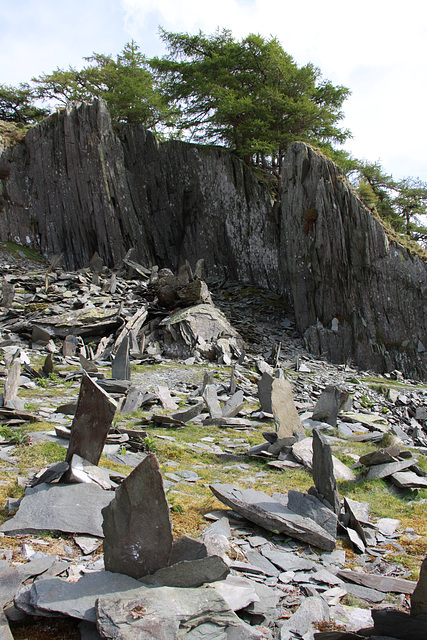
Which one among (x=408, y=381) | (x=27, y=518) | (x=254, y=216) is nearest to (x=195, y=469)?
(x=27, y=518)

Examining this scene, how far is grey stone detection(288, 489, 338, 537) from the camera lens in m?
3.79

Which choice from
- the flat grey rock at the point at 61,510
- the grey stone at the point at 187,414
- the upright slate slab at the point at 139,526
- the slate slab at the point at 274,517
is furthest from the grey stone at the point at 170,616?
the grey stone at the point at 187,414

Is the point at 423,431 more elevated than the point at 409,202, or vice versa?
the point at 409,202

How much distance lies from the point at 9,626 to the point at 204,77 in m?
26.4

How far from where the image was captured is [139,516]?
283cm

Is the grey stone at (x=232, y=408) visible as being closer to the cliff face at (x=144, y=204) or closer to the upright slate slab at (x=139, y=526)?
the upright slate slab at (x=139, y=526)

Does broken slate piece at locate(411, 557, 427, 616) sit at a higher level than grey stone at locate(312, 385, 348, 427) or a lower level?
higher

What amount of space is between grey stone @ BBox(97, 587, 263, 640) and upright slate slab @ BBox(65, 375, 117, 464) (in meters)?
2.14

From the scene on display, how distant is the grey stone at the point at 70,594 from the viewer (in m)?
2.24

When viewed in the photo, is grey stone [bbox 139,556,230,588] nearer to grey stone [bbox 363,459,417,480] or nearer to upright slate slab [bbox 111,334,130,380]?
grey stone [bbox 363,459,417,480]

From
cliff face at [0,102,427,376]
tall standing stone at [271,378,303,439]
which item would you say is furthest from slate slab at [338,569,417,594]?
cliff face at [0,102,427,376]

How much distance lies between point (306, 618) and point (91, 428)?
2.62m

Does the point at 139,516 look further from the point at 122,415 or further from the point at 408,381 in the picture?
the point at 408,381

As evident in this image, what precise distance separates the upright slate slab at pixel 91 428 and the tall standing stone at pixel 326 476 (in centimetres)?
204
